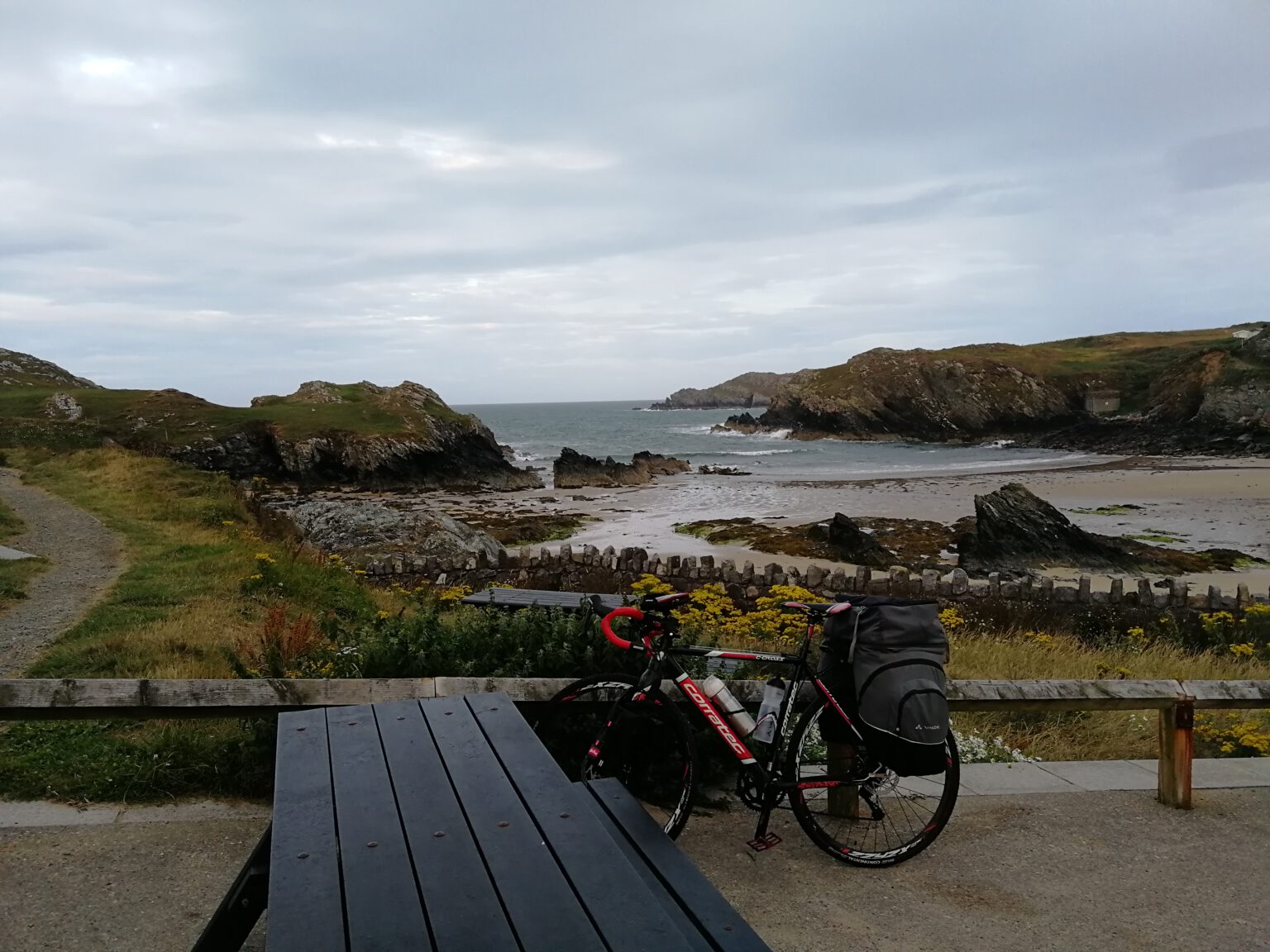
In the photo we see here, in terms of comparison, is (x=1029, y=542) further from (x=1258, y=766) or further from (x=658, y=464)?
(x=658, y=464)

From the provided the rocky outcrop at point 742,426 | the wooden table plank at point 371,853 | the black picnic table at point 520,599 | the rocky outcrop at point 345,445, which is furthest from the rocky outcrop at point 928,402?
the wooden table plank at point 371,853

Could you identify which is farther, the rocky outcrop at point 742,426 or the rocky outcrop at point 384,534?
the rocky outcrop at point 742,426

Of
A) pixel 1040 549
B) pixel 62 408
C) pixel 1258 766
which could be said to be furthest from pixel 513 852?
pixel 62 408

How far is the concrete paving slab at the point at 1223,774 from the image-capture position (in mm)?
5129

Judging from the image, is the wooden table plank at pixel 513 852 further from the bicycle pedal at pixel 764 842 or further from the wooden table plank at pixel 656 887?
the bicycle pedal at pixel 764 842

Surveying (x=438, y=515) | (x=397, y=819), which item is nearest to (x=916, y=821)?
(x=397, y=819)

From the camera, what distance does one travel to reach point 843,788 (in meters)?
4.31

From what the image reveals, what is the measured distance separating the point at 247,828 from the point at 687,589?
886 centimetres

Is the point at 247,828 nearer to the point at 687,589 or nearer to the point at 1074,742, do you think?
the point at 1074,742

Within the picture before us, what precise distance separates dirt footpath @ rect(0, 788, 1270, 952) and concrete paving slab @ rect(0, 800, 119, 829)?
2.5 inches

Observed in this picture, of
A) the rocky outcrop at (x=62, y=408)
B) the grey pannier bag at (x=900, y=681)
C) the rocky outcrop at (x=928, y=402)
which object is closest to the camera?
the grey pannier bag at (x=900, y=681)

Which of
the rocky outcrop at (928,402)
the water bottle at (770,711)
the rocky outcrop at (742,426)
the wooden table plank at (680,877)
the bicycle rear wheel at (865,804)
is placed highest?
the rocky outcrop at (928,402)

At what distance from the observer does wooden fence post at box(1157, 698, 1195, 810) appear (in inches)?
184

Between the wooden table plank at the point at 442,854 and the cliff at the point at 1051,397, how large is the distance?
6349 centimetres
